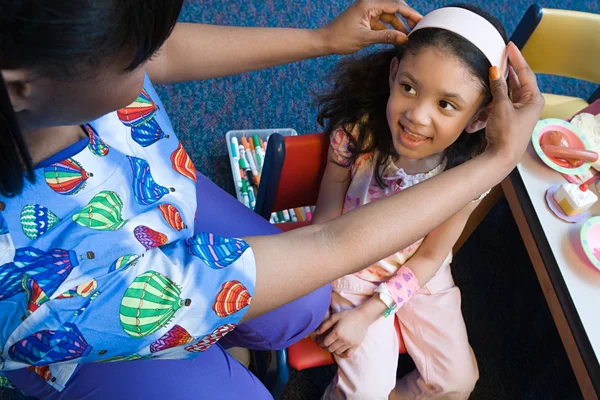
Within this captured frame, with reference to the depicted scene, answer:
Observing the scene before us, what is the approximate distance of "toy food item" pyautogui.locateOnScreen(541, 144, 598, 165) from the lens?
944 mm

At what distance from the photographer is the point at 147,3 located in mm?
385

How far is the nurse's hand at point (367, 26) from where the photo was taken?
814 millimetres

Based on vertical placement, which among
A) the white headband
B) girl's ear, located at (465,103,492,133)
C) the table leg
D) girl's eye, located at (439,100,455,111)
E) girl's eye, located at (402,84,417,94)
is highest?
the white headband

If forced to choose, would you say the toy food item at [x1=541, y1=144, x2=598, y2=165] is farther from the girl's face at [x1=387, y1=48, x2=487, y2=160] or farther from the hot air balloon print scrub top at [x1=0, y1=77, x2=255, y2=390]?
the hot air balloon print scrub top at [x1=0, y1=77, x2=255, y2=390]

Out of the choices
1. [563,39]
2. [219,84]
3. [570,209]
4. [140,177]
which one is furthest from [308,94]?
[140,177]

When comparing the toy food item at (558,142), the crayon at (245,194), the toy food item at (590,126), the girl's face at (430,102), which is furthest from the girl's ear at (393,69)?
the crayon at (245,194)

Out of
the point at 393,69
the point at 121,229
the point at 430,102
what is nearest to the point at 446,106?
the point at 430,102

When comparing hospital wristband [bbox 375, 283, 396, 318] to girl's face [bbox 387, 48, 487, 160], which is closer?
girl's face [bbox 387, 48, 487, 160]

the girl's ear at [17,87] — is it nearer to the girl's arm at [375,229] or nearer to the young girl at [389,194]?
the girl's arm at [375,229]

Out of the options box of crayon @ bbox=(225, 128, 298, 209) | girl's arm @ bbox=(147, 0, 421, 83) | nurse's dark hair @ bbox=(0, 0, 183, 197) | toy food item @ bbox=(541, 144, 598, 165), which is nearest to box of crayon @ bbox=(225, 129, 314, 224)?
box of crayon @ bbox=(225, 128, 298, 209)

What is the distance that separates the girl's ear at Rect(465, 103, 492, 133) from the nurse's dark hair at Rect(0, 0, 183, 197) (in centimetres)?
60

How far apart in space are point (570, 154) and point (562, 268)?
26 cm

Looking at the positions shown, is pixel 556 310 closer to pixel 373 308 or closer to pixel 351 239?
pixel 373 308

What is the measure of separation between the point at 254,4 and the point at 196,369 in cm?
151
